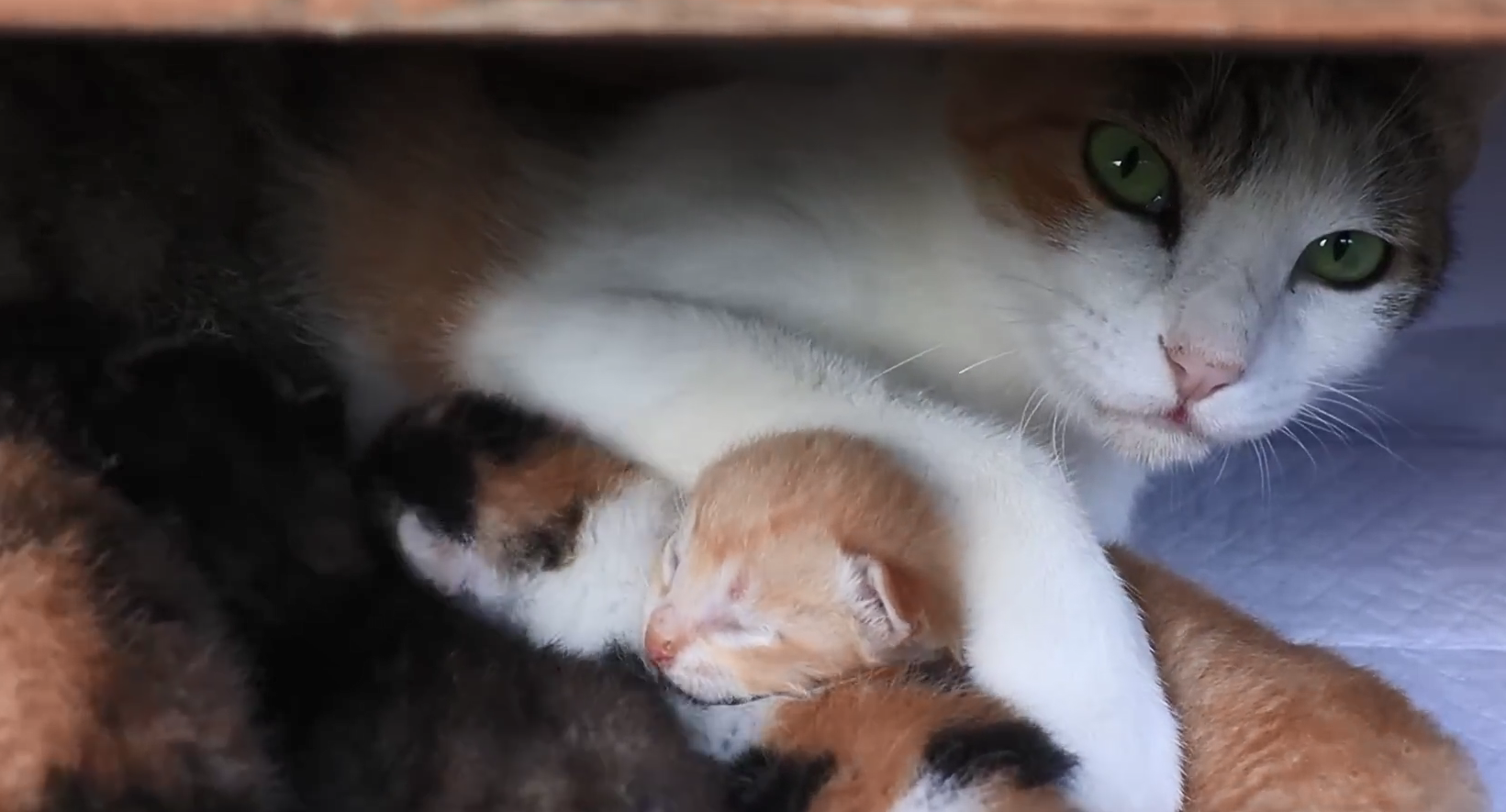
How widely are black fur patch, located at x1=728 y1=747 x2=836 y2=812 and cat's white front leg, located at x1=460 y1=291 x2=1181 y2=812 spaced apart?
11cm

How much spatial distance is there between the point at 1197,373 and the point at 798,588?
260mm

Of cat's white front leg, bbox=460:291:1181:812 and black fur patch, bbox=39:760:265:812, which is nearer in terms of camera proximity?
black fur patch, bbox=39:760:265:812

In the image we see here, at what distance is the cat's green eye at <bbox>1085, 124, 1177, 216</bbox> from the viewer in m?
0.76

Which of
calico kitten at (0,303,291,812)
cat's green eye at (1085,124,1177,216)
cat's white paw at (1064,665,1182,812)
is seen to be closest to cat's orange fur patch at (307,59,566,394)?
calico kitten at (0,303,291,812)

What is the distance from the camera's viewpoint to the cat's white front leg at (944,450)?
2.22ft

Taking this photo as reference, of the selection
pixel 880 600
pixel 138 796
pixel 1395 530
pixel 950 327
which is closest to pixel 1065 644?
pixel 880 600

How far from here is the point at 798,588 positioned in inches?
25.3

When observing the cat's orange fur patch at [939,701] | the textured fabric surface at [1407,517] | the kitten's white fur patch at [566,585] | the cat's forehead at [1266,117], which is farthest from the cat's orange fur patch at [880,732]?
the textured fabric surface at [1407,517]

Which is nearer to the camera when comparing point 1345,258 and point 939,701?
point 939,701

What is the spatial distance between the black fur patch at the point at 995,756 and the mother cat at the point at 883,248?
0.04 metres

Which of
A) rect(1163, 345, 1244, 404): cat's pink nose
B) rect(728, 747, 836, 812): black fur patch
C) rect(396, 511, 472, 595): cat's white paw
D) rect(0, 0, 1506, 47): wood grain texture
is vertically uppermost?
rect(0, 0, 1506, 47): wood grain texture

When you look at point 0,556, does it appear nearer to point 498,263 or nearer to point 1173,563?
point 498,263

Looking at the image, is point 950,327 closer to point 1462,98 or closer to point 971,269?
point 971,269

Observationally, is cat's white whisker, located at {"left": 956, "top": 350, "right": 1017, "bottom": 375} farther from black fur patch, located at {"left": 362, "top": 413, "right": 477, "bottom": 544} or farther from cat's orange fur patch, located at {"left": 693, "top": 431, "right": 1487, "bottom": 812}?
black fur patch, located at {"left": 362, "top": 413, "right": 477, "bottom": 544}
